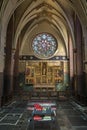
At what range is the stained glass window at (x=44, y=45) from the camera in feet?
91.2

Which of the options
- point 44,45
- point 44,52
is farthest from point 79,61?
point 44,45

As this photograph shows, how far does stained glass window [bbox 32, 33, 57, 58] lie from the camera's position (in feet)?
91.2

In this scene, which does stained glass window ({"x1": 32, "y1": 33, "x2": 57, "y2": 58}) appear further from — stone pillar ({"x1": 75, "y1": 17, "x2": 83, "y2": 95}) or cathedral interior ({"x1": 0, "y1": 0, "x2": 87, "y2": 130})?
stone pillar ({"x1": 75, "y1": 17, "x2": 83, "y2": 95})

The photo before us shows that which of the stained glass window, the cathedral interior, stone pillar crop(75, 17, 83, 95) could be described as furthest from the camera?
the stained glass window

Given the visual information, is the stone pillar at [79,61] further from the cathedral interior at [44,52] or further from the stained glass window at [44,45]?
the stained glass window at [44,45]

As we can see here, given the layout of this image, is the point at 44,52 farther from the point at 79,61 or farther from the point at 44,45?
the point at 79,61

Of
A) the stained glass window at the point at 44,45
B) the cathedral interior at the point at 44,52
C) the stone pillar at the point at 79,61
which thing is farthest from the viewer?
the stained glass window at the point at 44,45

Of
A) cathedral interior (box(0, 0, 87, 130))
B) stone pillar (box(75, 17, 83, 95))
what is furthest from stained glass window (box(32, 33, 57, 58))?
stone pillar (box(75, 17, 83, 95))

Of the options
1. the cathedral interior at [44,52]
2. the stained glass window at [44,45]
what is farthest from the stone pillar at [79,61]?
the stained glass window at [44,45]

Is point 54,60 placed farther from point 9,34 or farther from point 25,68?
point 9,34

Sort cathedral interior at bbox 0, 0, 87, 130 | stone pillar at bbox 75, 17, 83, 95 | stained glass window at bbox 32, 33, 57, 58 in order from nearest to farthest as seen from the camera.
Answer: stone pillar at bbox 75, 17, 83, 95, cathedral interior at bbox 0, 0, 87, 130, stained glass window at bbox 32, 33, 57, 58

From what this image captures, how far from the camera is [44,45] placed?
28.4 meters

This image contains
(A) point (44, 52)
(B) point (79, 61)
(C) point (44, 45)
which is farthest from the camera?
(C) point (44, 45)

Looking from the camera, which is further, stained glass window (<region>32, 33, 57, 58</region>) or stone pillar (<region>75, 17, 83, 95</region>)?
stained glass window (<region>32, 33, 57, 58</region>)
